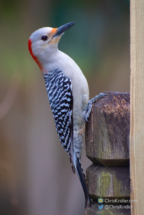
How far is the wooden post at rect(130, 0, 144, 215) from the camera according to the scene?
1.35 meters

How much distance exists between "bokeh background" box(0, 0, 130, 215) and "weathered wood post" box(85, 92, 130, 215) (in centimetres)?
194

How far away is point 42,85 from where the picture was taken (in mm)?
3488

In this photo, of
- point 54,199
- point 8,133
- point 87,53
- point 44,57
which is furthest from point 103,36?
point 54,199

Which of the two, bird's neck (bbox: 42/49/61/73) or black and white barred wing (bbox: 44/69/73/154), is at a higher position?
bird's neck (bbox: 42/49/61/73)

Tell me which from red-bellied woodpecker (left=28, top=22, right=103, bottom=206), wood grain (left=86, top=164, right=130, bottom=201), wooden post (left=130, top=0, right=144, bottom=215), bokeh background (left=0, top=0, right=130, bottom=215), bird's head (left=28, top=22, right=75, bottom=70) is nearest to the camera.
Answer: wooden post (left=130, top=0, right=144, bottom=215)

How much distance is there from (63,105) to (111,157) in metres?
0.91

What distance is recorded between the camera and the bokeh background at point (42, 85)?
335 centimetres

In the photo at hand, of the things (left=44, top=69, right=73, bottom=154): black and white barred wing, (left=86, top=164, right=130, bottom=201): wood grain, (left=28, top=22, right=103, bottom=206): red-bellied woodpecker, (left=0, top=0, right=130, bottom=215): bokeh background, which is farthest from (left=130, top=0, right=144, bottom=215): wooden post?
(left=0, top=0, right=130, bottom=215): bokeh background

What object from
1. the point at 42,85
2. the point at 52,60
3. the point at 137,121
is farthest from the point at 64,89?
the point at 42,85

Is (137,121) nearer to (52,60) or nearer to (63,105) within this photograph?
(63,105)

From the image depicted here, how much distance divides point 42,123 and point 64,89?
48.8 inches

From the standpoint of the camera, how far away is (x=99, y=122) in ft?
4.93

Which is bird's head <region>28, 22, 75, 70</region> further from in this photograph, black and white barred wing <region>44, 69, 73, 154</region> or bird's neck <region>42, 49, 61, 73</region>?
black and white barred wing <region>44, 69, 73, 154</region>

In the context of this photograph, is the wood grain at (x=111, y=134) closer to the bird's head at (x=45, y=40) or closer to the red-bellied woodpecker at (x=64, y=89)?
the red-bellied woodpecker at (x=64, y=89)
